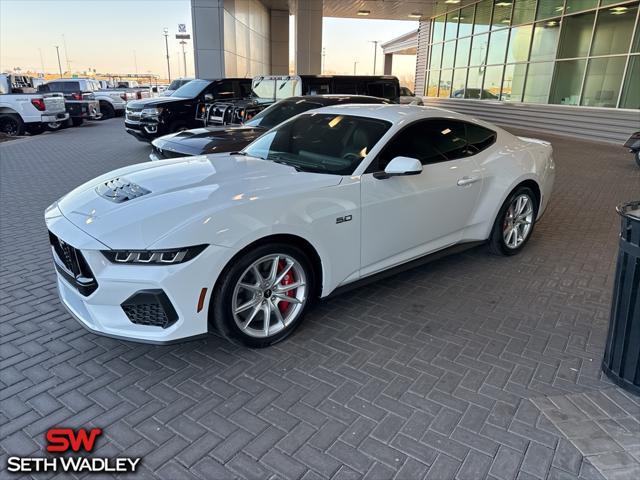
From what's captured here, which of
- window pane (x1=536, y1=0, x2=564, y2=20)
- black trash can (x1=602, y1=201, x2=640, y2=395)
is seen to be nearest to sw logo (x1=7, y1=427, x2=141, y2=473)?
black trash can (x1=602, y1=201, x2=640, y2=395)

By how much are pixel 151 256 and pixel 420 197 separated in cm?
223

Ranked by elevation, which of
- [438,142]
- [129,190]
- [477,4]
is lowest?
[129,190]

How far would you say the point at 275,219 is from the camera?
3.01 m

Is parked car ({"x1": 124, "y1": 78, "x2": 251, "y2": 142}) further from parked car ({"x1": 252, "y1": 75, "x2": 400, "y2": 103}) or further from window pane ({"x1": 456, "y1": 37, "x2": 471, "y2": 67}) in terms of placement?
window pane ({"x1": 456, "y1": 37, "x2": 471, "y2": 67})

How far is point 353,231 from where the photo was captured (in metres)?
3.46

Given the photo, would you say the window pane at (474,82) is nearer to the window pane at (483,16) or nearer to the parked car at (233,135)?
the window pane at (483,16)

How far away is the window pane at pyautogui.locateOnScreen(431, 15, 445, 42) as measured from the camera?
27.0 metres

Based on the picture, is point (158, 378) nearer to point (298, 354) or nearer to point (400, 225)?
point (298, 354)

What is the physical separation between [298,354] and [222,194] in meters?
1.22

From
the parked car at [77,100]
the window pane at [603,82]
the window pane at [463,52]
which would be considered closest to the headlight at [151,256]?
the window pane at [603,82]

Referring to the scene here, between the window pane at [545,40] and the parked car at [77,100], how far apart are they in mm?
18637

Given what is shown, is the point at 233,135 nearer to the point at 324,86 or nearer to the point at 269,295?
the point at 324,86

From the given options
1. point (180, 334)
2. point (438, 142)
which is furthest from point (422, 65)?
point (180, 334)

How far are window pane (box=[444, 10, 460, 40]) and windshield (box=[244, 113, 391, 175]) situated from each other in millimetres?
24465
